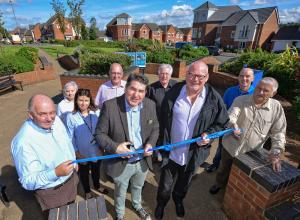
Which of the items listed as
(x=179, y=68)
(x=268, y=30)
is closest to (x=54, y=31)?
(x=268, y=30)

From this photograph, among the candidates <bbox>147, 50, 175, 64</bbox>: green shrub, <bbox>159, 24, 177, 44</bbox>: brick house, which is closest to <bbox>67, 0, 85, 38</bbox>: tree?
<bbox>147, 50, 175, 64</bbox>: green shrub

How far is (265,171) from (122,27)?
213 ft

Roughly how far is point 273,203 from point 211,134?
3.52 ft

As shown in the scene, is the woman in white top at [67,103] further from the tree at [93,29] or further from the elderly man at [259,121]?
the tree at [93,29]

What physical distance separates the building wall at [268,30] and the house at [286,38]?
1690 mm

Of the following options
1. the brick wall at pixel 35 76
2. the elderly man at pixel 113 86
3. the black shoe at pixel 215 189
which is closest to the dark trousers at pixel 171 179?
the black shoe at pixel 215 189

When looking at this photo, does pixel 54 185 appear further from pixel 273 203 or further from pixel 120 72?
pixel 273 203

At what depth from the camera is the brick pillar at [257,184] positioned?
2.13m

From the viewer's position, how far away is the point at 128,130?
7.42 ft

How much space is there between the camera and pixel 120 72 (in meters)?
3.63

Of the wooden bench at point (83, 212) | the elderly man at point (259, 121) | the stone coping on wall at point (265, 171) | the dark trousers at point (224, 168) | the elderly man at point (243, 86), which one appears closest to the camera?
the wooden bench at point (83, 212)

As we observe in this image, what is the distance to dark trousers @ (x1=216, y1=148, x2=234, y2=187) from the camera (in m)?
2.99

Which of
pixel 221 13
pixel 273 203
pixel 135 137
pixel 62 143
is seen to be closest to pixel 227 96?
pixel 273 203

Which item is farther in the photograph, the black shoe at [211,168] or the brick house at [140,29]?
the brick house at [140,29]
